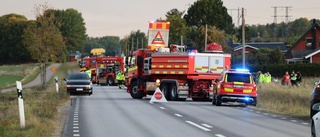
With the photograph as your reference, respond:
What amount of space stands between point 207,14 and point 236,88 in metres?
89.7

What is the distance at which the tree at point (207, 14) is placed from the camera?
124 metres

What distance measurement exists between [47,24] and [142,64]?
20718 millimetres

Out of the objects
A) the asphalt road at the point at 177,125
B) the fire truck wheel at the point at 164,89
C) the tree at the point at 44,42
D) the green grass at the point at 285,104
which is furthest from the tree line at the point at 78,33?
the asphalt road at the point at 177,125

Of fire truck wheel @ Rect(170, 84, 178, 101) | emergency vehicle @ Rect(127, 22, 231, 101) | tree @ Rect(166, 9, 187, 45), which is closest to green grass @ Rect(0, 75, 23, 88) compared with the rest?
tree @ Rect(166, 9, 187, 45)

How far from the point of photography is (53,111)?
85.5 ft

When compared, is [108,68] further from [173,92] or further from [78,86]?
[173,92]

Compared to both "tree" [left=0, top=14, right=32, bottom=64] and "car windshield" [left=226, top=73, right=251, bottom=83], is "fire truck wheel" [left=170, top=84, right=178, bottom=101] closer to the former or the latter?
"car windshield" [left=226, top=73, right=251, bottom=83]

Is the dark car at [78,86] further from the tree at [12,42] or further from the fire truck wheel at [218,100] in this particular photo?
the tree at [12,42]

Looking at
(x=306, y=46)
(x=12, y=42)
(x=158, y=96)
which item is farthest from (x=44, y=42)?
(x=12, y=42)

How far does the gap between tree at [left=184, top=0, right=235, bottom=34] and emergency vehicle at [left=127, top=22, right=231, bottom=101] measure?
81.2 m

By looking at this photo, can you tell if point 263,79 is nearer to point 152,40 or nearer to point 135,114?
point 152,40

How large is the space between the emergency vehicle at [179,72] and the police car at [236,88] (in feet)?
14.2

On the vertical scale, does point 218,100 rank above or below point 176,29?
below

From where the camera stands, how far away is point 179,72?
40562 millimetres
